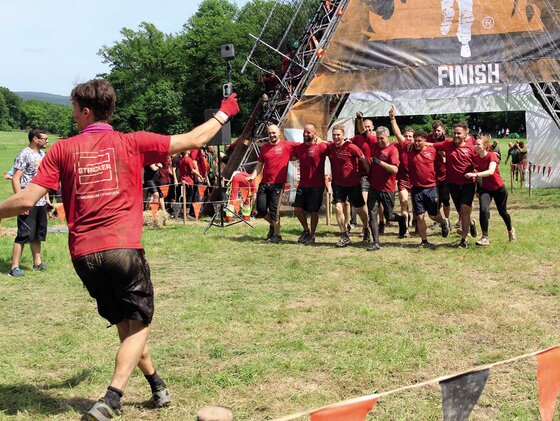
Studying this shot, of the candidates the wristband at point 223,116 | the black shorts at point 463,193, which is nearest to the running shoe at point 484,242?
the black shorts at point 463,193

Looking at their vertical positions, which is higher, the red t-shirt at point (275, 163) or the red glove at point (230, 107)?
the red glove at point (230, 107)

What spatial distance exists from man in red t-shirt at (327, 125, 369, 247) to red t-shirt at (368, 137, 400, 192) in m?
0.15

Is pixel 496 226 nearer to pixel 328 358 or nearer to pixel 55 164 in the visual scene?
pixel 328 358

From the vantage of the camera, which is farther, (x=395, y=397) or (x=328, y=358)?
(x=328, y=358)

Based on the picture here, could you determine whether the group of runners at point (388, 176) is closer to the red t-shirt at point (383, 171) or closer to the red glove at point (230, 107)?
the red t-shirt at point (383, 171)

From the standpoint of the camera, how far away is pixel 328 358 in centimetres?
499

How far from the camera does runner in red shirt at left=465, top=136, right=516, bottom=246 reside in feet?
31.5

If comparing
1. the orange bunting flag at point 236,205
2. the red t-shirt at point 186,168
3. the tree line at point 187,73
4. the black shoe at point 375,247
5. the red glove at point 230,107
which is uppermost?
the tree line at point 187,73

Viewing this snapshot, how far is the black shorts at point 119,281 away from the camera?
3.63 metres

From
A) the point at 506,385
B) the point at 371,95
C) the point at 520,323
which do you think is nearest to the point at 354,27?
the point at 371,95

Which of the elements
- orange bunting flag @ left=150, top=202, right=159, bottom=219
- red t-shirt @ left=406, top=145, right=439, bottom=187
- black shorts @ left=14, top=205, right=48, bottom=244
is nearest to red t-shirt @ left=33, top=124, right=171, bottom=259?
black shorts @ left=14, top=205, right=48, bottom=244

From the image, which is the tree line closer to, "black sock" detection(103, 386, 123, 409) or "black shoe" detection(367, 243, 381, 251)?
"black shoe" detection(367, 243, 381, 251)

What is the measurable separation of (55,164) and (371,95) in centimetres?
1696

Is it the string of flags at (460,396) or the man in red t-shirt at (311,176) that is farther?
the man in red t-shirt at (311,176)
